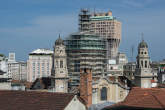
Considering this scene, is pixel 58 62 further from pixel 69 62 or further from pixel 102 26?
pixel 102 26

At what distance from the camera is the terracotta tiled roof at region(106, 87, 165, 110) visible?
79.0 feet

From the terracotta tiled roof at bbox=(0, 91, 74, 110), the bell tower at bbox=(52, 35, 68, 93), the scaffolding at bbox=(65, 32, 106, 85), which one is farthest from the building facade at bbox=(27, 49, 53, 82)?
the terracotta tiled roof at bbox=(0, 91, 74, 110)

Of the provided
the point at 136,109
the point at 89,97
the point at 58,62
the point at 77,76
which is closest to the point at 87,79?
the point at 89,97

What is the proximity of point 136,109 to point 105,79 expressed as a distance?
3571 centimetres

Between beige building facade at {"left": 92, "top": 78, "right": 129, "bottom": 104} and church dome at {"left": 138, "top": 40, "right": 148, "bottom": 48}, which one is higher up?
church dome at {"left": 138, "top": 40, "right": 148, "bottom": 48}

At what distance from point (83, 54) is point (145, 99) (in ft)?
157

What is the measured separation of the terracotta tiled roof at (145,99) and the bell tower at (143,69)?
128 ft

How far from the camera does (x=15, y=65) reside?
7382 inches

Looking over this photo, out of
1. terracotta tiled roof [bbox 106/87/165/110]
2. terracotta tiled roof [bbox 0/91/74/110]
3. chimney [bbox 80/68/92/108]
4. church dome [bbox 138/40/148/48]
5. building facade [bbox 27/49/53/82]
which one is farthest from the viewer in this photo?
building facade [bbox 27/49/53/82]

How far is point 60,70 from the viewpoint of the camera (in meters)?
65.6

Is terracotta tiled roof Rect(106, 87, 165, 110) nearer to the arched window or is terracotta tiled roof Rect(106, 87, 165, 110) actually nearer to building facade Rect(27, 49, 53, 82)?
the arched window

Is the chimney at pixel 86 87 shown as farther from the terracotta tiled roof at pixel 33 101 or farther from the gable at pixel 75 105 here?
the terracotta tiled roof at pixel 33 101

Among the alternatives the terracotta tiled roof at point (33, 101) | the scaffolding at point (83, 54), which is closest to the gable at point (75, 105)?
the terracotta tiled roof at point (33, 101)

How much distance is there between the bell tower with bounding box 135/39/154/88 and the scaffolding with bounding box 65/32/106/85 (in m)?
8.82
